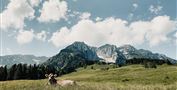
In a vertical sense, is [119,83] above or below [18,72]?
below

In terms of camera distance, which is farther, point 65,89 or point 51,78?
point 51,78

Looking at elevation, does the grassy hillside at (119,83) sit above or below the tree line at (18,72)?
below

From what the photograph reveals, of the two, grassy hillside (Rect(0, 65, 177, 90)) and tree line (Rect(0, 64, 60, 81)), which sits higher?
tree line (Rect(0, 64, 60, 81))

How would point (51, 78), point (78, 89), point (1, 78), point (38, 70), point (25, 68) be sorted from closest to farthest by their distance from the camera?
point (78, 89)
point (51, 78)
point (1, 78)
point (25, 68)
point (38, 70)

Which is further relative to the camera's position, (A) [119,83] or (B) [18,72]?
(B) [18,72]

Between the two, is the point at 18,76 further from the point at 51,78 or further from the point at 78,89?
the point at 78,89

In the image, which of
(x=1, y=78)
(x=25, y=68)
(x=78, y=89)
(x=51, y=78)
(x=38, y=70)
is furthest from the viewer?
(x=38, y=70)

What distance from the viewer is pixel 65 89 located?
17.3 m

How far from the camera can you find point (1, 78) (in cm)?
16600

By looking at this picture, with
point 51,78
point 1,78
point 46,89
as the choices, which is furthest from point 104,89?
point 1,78

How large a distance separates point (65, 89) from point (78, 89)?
0.98 m

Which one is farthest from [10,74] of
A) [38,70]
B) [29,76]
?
[38,70]

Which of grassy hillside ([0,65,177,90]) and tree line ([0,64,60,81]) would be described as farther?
tree line ([0,64,60,81])

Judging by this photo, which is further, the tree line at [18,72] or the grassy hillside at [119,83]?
the tree line at [18,72]
